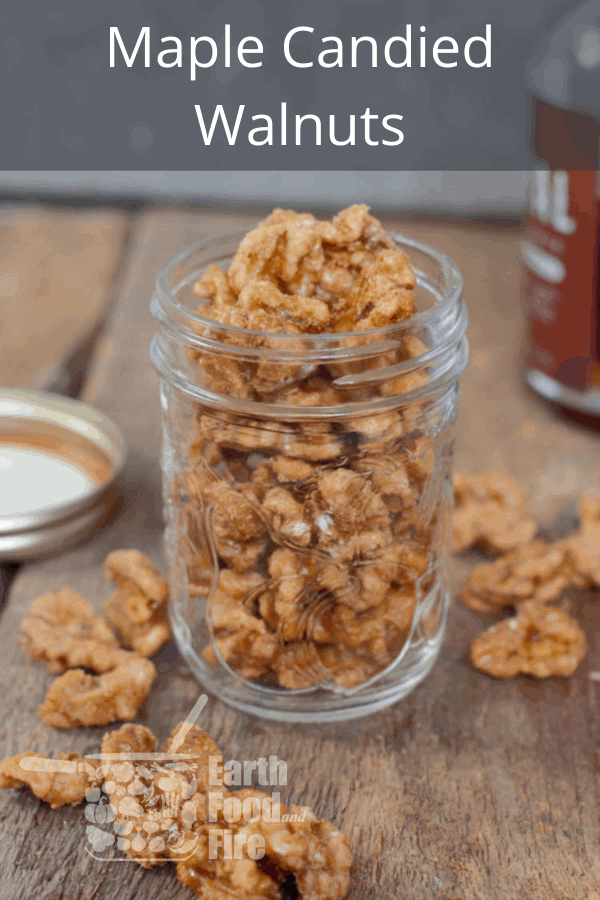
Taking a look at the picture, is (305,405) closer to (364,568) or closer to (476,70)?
(364,568)

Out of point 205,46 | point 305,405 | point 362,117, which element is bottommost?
point 362,117

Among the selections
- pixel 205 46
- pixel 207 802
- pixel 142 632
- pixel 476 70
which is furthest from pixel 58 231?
pixel 207 802

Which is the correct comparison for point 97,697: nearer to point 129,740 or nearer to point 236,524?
point 129,740

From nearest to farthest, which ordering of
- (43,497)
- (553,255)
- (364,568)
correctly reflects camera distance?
(364,568), (43,497), (553,255)

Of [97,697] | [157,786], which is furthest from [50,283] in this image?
[157,786]

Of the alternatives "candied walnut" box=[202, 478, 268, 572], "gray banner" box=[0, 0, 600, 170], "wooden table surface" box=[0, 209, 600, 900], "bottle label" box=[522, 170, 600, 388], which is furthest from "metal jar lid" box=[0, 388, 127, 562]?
"gray banner" box=[0, 0, 600, 170]

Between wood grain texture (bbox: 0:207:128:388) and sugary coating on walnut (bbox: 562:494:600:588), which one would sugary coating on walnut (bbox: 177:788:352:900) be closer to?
sugary coating on walnut (bbox: 562:494:600:588)

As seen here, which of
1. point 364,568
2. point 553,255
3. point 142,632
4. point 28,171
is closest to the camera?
point 364,568
